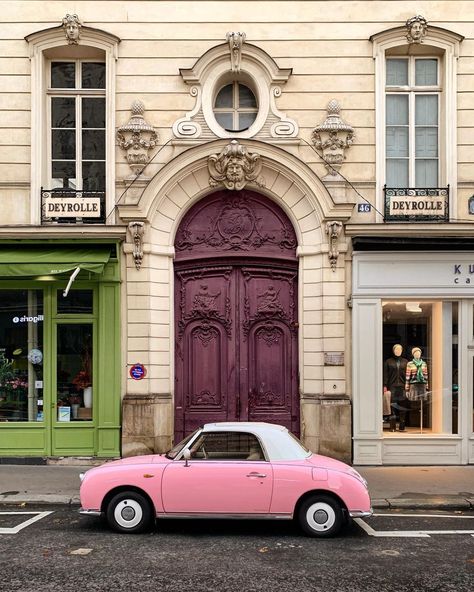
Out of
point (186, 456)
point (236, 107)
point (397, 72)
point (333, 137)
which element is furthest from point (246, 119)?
point (186, 456)

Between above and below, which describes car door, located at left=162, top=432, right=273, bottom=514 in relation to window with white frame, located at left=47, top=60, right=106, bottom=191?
below

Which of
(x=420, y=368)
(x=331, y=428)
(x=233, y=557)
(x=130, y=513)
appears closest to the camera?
(x=233, y=557)

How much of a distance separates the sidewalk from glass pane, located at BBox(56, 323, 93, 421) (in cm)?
111

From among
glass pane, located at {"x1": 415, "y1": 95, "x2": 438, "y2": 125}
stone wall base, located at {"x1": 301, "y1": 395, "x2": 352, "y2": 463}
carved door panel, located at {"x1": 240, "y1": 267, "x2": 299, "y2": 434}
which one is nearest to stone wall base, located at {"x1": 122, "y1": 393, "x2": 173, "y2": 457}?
carved door panel, located at {"x1": 240, "y1": 267, "x2": 299, "y2": 434}

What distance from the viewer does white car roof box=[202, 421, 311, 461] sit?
8328 millimetres

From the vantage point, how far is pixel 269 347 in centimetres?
1318

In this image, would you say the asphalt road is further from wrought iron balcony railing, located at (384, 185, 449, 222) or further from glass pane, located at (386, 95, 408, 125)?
glass pane, located at (386, 95, 408, 125)

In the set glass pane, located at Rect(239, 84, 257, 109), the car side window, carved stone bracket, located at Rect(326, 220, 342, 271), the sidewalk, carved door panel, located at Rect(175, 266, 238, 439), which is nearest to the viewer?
the car side window

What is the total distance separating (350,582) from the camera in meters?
6.53

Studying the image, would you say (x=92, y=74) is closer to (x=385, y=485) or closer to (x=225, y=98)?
(x=225, y=98)

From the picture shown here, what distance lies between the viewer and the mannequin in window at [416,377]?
1312cm

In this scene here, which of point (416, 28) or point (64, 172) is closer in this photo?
point (416, 28)

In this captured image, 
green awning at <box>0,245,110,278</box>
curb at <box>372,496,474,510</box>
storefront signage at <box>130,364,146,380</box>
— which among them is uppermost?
green awning at <box>0,245,110,278</box>

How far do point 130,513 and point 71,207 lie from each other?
21.6 ft
